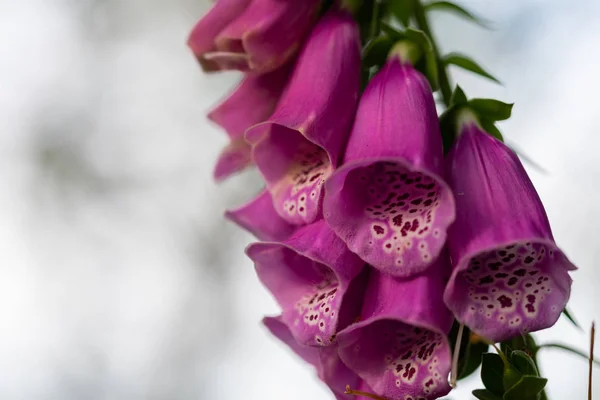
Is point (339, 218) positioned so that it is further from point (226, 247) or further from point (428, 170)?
point (226, 247)

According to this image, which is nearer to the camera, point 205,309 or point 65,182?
point 65,182

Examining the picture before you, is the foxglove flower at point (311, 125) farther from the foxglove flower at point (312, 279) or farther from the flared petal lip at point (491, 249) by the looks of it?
the flared petal lip at point (491, 249)

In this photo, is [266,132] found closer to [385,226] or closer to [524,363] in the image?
[385,226]

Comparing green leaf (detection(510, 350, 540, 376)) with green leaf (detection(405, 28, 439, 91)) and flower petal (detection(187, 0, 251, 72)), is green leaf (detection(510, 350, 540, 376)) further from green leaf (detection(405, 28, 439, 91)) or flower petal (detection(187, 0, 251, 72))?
flower petal (detection(187, 0, 251, 72))

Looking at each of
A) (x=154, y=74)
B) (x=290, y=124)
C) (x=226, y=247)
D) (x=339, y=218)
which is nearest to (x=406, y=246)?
(x=339, y=218)

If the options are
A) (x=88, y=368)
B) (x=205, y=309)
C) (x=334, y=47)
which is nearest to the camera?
(x=334, y=47)

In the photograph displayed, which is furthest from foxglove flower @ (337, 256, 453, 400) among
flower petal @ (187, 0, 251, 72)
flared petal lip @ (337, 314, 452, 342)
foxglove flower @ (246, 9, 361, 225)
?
flower petal @ (187, 0, 251, 72)
